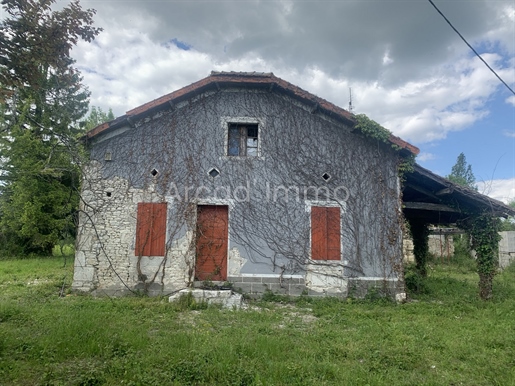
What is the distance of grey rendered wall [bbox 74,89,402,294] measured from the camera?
9227 mm

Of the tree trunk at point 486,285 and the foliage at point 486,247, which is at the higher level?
the foliage at point 486,247

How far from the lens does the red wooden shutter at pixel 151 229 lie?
364 inches

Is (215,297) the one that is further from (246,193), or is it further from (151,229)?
(246,193)

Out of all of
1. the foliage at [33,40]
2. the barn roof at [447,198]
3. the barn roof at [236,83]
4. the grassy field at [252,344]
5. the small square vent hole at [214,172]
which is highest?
the barn roof at [236,83]

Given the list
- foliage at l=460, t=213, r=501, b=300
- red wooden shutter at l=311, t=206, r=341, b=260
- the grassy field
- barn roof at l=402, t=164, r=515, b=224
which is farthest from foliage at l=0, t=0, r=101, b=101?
foliage at l=460, t=213, r=501, b=300

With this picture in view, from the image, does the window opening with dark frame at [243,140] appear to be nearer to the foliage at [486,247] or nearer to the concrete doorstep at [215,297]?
the concrete doorstep at [215,297]

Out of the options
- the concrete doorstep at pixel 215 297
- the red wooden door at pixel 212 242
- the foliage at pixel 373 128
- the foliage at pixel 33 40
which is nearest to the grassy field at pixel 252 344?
the concrete doorstep at pixel 215 297

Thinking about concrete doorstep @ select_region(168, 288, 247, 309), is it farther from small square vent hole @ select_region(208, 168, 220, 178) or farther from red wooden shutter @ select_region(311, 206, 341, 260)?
small square vent hole @ select_region(208, 168, 220, 178)

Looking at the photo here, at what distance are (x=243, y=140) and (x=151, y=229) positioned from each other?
11.7 feet

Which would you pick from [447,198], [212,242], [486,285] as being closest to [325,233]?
[212,242]

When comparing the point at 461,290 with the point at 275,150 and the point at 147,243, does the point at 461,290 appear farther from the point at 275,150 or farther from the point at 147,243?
the point at 147,243

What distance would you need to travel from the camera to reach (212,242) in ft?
30.9

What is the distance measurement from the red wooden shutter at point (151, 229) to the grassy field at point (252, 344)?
1455mm

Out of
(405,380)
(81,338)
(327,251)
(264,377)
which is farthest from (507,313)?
(81,338)
